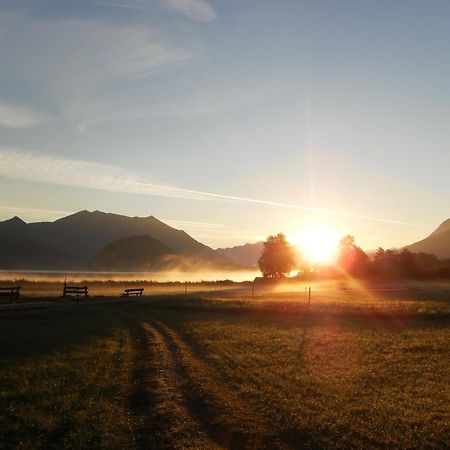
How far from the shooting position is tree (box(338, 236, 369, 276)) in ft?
469

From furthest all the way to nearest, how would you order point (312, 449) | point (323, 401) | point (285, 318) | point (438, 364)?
point (285, 318)
point (438, 364)
point (323, 401)
point (312, 449)

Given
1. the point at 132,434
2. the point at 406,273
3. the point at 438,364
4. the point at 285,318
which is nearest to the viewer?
the point at 132,434

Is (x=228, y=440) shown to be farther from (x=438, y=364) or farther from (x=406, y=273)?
(x=406, y=273)

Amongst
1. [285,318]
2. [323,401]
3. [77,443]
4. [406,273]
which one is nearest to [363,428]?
[323,401]

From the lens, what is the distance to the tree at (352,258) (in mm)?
143000

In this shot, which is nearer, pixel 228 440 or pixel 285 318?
pixel 228 440

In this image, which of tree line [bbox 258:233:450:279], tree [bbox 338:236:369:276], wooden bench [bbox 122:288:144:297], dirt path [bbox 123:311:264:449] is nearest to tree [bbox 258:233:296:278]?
tree line [bbox 258:233:450:279]

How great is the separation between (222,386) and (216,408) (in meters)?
2.89

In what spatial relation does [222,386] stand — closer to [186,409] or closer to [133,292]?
[186,409]

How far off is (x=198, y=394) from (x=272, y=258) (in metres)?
140

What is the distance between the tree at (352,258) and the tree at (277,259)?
16.3 metres

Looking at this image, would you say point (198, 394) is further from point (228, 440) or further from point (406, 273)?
point (406, 273)

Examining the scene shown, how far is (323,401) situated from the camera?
16531mm

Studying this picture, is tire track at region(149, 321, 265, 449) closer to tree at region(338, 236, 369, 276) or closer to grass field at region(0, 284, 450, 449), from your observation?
grass field at region(0, 284, 450, 449)
